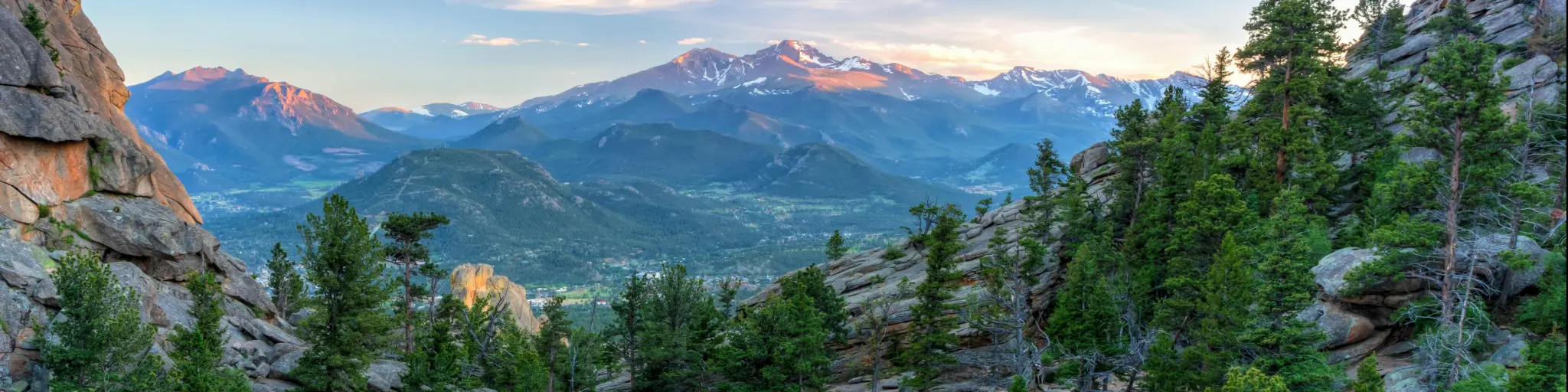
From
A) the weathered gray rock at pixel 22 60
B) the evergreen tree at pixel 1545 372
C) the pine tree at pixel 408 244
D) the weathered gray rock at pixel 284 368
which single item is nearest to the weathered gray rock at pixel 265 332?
the weathered gray rock at pixel 284 368

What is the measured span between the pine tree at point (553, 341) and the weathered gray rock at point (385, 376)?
333 inches

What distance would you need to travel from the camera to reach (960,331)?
178ft

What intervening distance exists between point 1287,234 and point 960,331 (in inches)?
848

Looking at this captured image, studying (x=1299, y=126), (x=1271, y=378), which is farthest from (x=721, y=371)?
(x=1299, y=126)

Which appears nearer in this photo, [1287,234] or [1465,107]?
[1465,107]

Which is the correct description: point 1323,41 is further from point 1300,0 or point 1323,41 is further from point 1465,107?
point 1465,107

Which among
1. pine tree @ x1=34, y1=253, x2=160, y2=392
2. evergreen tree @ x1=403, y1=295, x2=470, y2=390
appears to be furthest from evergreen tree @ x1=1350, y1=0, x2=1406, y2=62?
pine tree @ x1=34, y1=253, x2=160, y2=392

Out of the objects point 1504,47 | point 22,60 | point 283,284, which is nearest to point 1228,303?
point 1504,47

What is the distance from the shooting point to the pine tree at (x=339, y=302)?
40.9 metres

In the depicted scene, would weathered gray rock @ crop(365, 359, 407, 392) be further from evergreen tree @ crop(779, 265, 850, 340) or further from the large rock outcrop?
the large rock outcrop

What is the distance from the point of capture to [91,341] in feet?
108

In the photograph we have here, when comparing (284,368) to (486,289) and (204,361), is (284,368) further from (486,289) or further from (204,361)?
(486,289)

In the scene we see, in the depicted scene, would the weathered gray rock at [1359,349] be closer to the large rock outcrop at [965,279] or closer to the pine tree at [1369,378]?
the pine tree at [1369,378]

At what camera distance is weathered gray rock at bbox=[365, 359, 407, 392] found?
45.9 meters
